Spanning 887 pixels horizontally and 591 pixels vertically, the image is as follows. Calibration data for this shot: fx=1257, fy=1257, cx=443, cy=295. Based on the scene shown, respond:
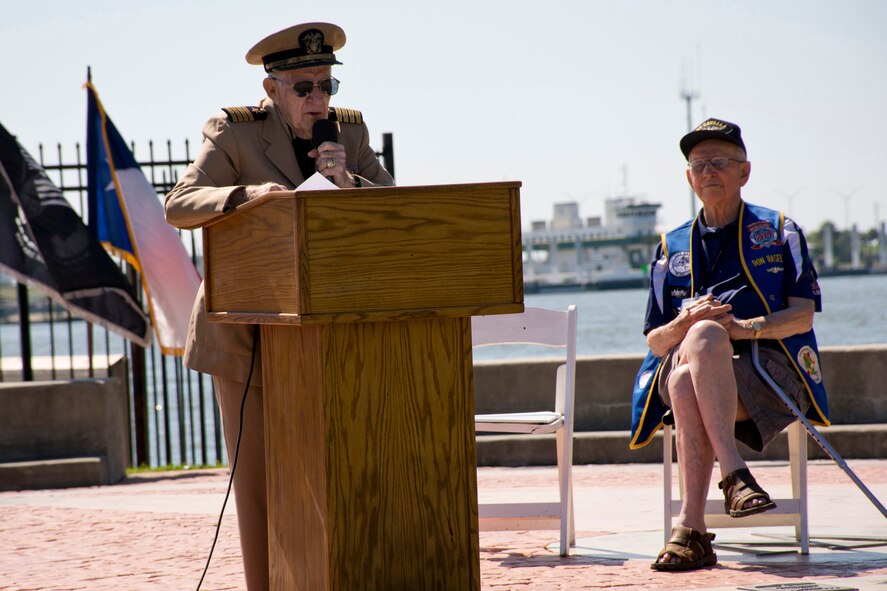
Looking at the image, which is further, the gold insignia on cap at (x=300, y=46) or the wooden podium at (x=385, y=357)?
the gold insignia on cap at (x=300, y=46)

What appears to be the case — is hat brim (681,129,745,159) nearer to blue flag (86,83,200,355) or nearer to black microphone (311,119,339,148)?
black microphone (311,119,339,148)

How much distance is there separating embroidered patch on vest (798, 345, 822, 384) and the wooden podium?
2.28 m

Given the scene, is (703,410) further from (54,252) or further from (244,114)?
(54,252)

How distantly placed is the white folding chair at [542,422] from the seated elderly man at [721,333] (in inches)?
13.4

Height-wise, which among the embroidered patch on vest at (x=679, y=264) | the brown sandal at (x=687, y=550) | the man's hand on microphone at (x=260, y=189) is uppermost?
the man's hand on microphone at (x=260, y=189)

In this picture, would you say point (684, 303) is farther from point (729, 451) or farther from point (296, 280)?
point (296, 280)

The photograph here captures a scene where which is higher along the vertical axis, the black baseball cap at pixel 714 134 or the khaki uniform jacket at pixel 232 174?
the black baseball cap at pixel 714 134

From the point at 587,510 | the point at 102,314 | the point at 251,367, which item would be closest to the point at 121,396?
the point at 102,314

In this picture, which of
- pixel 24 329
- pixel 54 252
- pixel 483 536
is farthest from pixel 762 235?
pixel 24 329

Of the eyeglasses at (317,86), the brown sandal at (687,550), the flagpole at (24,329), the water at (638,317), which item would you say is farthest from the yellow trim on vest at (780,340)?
the water at (638,317)

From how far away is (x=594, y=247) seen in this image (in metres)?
109

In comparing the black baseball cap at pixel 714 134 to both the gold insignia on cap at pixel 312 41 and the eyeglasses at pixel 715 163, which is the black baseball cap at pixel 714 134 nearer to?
the eyeglasses at pixel 715 163

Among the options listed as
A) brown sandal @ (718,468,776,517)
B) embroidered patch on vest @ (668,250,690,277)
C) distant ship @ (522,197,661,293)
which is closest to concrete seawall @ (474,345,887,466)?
embroidered patch on vest @ (668,250,690,277)

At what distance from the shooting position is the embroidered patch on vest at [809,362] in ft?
16.3
